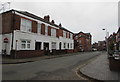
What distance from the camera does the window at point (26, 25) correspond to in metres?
19.6

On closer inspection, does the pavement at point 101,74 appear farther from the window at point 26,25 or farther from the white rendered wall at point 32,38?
the window at point 26,25

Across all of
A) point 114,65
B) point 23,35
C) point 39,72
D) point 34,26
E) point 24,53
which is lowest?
point 39,72

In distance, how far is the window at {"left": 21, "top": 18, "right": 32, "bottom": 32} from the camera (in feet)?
64.4

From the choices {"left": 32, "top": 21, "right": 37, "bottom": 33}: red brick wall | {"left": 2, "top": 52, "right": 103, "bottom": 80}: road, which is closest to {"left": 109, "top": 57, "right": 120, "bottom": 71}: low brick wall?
{"left": 2, "top": 52, "right": 103, "bottom": 80}: road

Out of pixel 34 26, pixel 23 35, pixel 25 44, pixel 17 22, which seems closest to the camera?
pixel 17 22

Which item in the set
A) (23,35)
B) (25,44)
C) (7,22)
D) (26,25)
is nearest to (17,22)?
(7,22)

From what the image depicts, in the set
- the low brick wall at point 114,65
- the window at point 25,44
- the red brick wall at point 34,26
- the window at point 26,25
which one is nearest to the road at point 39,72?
the low brick wall at point 114,65

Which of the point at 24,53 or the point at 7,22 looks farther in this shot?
the point at 7,22

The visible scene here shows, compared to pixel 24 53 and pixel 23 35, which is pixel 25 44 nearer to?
pixel 23 35

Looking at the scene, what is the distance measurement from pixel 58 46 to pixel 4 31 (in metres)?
14.9

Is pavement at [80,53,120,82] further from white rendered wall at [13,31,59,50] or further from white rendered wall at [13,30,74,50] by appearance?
white rendered wall at [13,31,59,50]

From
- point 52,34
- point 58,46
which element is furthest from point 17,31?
point 58,46

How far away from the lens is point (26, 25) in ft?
66.9

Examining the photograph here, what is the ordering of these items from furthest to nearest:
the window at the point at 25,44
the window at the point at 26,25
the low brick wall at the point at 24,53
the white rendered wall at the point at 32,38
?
1. the window at the point at 26,25
2. the window at the point at 25,44
3. the white rendered wall at the point at 32,38
4. the low brick wall at the point at 24,53
